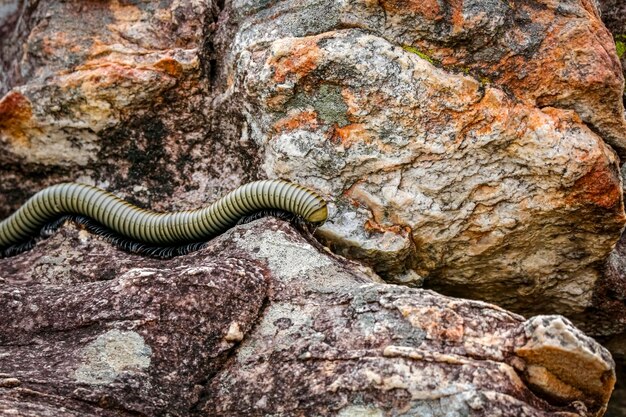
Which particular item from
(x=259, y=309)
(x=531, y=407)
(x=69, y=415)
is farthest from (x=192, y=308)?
(x=531, y=407)

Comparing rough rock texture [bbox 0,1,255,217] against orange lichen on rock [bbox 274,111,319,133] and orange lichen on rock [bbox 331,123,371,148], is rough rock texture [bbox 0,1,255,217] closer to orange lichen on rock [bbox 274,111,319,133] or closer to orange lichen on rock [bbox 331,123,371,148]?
orange lichen on rock [bbox 274,111,319,133]

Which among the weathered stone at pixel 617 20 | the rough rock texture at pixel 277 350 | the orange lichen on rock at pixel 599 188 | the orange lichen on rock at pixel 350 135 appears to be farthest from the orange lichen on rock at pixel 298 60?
the weathered stone at pixel 617 20

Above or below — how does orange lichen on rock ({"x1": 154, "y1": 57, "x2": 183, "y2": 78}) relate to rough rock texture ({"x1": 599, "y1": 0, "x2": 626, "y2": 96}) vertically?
above

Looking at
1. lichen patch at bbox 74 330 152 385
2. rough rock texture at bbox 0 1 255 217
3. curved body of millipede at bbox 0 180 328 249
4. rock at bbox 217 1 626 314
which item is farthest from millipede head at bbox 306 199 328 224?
lichen patch at bbox 74 330 152 385

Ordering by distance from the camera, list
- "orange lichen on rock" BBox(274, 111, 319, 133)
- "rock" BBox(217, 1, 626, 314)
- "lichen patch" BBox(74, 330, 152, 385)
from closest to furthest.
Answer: "lichen patch" BBox(74, 330, 152, 385), "rock" BBox(217, 1, 626, 314), "orange lichen on rock" BBox(274, 111, 319, 133)

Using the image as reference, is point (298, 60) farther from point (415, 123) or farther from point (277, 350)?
point (277, 350)

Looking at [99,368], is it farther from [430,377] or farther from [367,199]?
[367,199]

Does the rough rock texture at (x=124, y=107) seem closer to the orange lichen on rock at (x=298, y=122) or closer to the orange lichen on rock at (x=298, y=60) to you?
the orange lichen on rock at (x=298, y=122)
